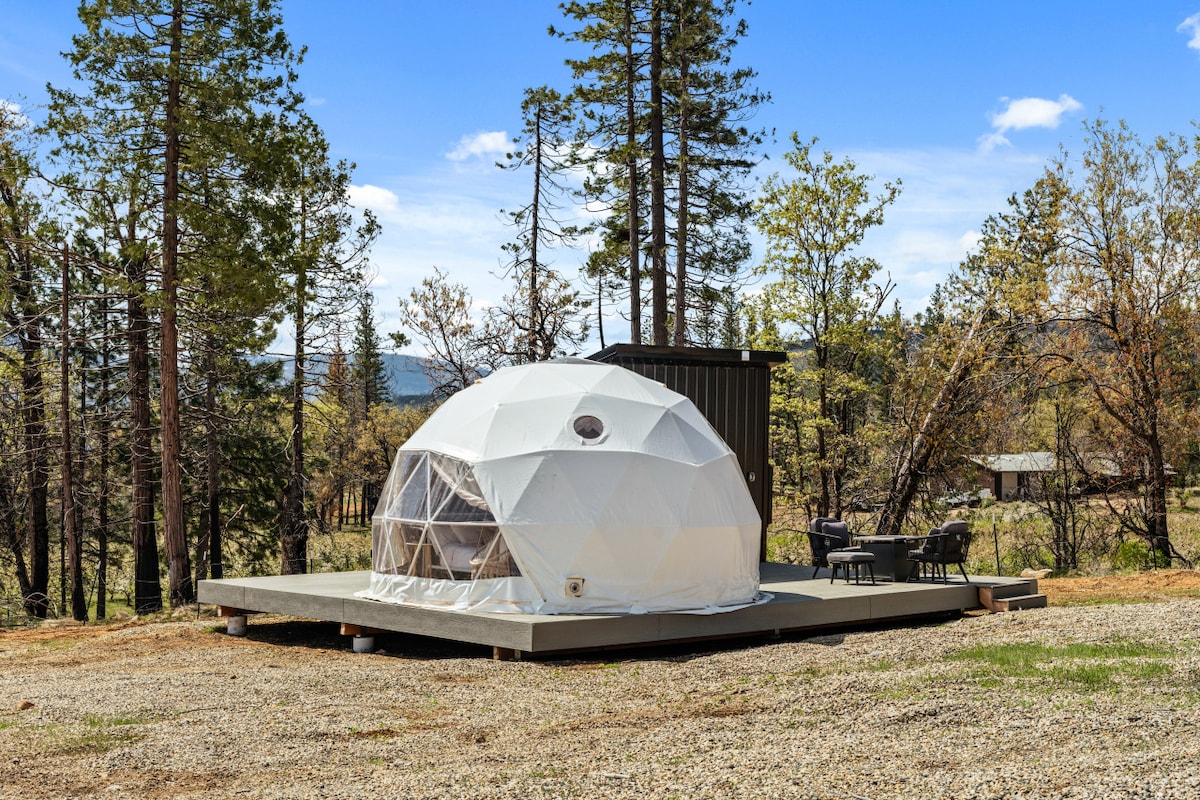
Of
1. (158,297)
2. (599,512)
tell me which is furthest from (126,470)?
(599,512)

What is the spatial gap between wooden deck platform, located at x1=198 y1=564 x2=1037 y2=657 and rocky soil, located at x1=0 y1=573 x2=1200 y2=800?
0.24m

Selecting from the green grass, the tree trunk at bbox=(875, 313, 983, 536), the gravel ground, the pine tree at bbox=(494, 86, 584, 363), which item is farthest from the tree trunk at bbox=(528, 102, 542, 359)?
the green grass

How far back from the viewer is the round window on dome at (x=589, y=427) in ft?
32.1

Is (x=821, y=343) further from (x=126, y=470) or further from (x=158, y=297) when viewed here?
(x=126, y=470)

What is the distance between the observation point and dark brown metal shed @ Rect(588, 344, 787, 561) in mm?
13633

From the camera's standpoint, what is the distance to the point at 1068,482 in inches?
657

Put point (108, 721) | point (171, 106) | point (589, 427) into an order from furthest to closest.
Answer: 1. point (171, 106)
2. point (589, 427)
3. point (108, 721)

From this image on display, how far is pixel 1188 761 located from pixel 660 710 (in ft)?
10.1

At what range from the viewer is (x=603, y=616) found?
8852 millimetres

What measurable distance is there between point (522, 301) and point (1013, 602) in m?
14.3

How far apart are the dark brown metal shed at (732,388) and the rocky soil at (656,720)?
464 cm

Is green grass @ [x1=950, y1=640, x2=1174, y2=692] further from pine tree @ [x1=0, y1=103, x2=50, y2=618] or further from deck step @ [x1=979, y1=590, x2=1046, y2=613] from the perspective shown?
pine tree @ [x1=0, y1=103, x2=50, y2=618]

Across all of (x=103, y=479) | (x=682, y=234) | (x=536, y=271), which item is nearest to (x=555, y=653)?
(x=682, y=234)

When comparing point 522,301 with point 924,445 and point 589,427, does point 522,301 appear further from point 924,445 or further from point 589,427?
point 589,427
